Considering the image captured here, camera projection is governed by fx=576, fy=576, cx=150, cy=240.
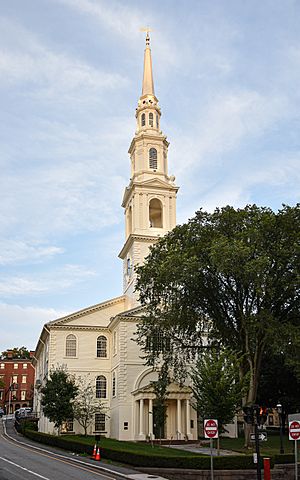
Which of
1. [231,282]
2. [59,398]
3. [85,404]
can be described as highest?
[231,282]

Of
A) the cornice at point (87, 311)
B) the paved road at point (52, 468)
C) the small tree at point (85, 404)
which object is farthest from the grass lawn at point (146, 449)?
the cornice at point (87, 311)

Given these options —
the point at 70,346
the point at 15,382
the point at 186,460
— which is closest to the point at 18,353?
the point at 15,382

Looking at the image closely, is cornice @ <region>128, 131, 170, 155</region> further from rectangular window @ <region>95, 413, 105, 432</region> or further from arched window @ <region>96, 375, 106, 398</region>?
rectangular window @ <region>95, 413, 105, 432</region>

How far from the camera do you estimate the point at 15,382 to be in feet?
399

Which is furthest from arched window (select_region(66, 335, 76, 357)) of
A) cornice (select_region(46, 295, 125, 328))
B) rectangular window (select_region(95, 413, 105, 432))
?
rectangular window (select_region(95, 413, 105, 432))

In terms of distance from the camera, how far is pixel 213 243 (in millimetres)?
33625

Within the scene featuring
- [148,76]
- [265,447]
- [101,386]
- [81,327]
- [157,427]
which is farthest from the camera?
[148,76]

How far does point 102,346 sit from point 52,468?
2666 centimetres

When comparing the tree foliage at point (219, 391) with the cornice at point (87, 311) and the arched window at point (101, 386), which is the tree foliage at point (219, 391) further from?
the cornice at point (87, 311)

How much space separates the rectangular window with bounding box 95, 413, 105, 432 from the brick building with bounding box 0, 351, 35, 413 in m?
71.6

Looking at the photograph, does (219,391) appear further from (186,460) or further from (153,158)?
(153,158)

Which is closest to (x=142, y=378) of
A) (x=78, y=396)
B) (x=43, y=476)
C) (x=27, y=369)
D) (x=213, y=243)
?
(x=78, y=396)

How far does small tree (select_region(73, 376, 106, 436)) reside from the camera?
48031 millimetres

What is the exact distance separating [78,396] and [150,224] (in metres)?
17.4
